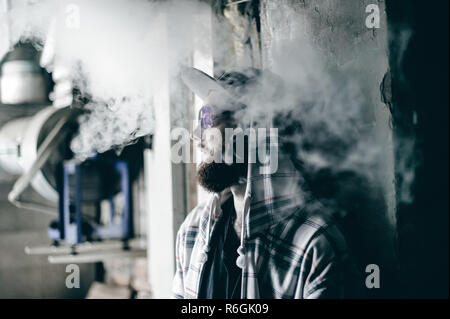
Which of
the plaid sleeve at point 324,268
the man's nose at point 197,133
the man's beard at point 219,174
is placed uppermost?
the man's nose at point 197,133

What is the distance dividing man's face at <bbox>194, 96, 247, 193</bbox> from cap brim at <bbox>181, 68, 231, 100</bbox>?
5 centimetres

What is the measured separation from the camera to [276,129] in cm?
199

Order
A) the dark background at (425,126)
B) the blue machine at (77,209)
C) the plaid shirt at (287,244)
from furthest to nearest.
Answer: the blue machine at (77,209) < the plaid shirt at (287,244) < the dark background at (425,126)

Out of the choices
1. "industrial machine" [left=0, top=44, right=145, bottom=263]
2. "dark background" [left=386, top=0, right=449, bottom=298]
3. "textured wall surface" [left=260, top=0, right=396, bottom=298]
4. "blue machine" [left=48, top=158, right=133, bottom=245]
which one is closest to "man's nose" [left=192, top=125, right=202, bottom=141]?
"textured wall surface" [left=260, top=0, right=396, bottom=298]

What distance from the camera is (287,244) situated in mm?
1871

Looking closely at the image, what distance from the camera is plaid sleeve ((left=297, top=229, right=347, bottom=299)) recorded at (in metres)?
1.75

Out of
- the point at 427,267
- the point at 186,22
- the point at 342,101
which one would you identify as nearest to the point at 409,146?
the point at 342,101

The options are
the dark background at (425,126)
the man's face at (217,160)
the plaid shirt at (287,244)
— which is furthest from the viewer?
the man's face at (217,160)

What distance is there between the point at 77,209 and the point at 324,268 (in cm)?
239

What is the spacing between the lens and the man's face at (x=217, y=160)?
2.02 metres

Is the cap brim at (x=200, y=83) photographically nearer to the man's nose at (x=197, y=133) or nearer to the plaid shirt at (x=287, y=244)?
the man's nose at (x=197, y=133)

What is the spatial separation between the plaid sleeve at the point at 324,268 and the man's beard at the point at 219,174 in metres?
0.50

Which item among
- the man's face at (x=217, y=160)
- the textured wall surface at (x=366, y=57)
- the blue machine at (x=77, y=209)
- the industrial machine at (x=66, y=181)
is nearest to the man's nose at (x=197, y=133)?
the man's face at (x=217, y=160)

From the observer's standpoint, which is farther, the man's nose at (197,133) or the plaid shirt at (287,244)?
the man's nose at (197,133)
